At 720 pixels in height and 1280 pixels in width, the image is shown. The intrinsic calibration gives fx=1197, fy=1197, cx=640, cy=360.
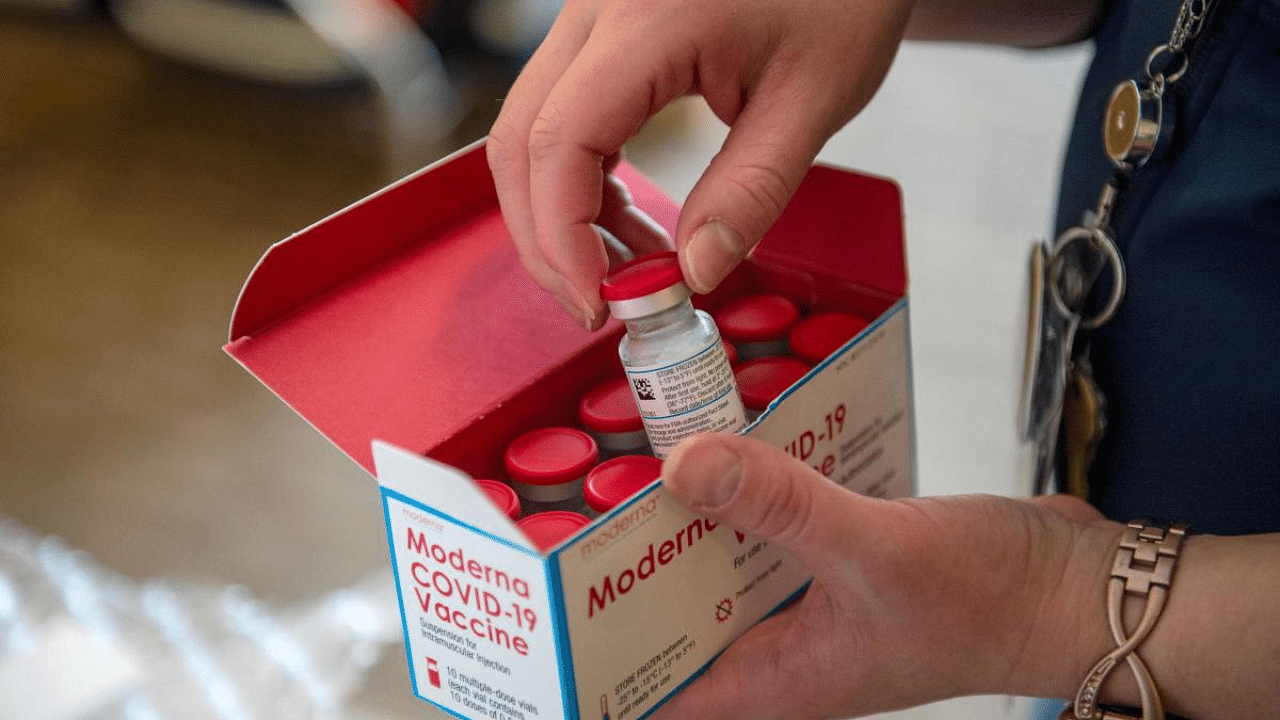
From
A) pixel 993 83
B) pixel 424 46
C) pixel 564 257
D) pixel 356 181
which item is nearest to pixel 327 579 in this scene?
pixel 564 257

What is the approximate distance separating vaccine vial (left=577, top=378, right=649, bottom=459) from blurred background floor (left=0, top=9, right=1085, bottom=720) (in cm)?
35

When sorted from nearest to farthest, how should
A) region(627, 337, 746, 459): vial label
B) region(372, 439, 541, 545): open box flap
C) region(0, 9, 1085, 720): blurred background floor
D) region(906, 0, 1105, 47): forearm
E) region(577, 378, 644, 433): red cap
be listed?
region(372, 439, 541, 545): open box flap → region(627, 337, 746, 459): vial label → region(577, 378, 644, 433): red cap → region(906, 0, 1105, 47): forearm → region(0, 9, 1085, 720): blurred background floor

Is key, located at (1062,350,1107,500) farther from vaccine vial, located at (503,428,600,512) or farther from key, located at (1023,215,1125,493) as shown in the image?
vaccine vial, located at (503,428,600,512)

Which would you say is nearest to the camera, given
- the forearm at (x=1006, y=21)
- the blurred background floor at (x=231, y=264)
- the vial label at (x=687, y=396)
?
the vial label at (x=687, y=396)

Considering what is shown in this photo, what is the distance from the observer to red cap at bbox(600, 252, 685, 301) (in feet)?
2.31

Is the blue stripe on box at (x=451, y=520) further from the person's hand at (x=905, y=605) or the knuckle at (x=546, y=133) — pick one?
the knuckle at (x=546, y=133)

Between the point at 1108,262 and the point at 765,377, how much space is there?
0.25m

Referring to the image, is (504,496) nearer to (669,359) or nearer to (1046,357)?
(669,359)

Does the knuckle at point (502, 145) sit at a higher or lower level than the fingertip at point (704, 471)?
higher

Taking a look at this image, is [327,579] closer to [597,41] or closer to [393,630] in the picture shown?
[393,630]

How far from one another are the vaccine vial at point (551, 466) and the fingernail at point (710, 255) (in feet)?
0.47

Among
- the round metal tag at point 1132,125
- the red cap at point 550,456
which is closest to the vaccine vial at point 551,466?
the red cap at point 550,456

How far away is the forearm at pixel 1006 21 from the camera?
0.98m

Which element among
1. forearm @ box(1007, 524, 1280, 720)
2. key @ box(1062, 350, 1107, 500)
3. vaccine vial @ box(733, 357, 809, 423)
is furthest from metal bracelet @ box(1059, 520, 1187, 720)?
vaccine vial @ box(733, 357, 809, 423)
